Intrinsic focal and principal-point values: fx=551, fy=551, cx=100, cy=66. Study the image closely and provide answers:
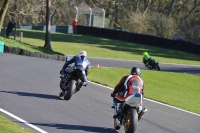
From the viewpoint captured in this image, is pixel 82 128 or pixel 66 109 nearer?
pixel 82 128

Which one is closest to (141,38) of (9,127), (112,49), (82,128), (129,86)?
(112,49)

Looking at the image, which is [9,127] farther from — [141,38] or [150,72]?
[141,38]

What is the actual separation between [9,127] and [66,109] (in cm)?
356

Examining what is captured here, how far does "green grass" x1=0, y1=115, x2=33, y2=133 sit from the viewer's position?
982cm

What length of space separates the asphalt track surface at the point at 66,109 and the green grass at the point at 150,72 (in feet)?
8.47

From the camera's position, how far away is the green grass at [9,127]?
982 centimetres

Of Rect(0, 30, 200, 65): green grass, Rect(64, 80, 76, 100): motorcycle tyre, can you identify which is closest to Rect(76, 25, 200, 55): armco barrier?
Rect(0, 30, 200, 65): green grass

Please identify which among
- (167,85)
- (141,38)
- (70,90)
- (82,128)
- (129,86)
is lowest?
(167,85)

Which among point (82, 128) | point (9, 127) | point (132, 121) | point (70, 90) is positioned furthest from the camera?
point (70, 90)

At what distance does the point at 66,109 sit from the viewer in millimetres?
13680

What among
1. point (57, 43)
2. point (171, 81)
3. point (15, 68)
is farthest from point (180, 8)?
point (15, 68)

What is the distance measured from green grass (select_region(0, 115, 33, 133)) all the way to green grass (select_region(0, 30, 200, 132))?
877 cm

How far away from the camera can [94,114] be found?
44.5 feet

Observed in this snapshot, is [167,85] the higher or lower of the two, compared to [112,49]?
higher
